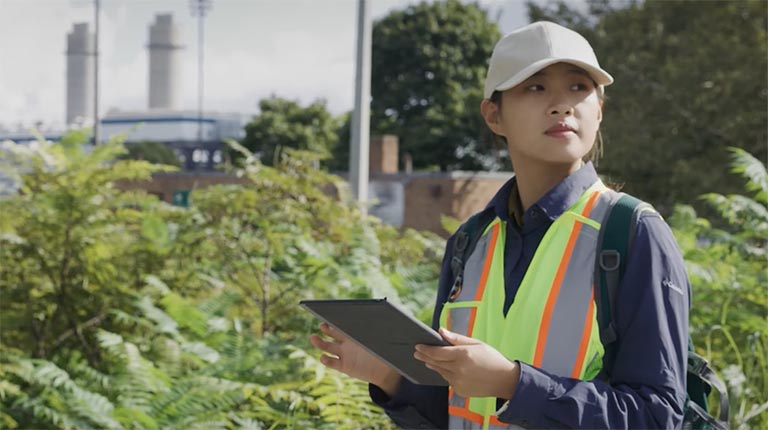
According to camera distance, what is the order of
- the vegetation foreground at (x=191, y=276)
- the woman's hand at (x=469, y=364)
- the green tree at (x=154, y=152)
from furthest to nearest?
the green tree at (x=154, y=152), the vegetation foreground at (x=191, y=276), the woman's hand at (x=469, y=364)

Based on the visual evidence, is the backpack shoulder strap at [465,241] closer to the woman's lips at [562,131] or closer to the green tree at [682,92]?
the woman's lips at [562,131]

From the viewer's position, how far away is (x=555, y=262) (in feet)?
7.46

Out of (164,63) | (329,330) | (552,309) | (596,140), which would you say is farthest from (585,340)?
(164,63)

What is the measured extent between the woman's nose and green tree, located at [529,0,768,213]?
68.8 ft

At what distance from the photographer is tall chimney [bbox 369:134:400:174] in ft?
140

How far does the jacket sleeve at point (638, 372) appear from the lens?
2.12 meters

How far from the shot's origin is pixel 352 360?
2.48 metres

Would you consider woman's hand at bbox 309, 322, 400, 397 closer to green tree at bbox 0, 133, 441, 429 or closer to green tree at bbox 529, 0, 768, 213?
green tree at bbox 0, 133, 441, 429

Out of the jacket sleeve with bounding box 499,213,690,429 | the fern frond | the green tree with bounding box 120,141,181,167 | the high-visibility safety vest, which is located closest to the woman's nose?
the high-visibility safety vest

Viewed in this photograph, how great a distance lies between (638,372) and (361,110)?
1048 centimetres

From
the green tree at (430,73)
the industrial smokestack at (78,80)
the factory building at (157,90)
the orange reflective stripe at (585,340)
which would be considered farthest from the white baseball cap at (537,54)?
the industrial smokestack at (78,80)

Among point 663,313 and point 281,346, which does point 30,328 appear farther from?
point 663,313

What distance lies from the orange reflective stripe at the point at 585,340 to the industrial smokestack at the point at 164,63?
570 ft

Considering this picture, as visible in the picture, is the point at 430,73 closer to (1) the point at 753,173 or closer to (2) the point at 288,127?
(2) the point at 288,127
